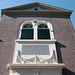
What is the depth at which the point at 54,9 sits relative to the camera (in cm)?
1393

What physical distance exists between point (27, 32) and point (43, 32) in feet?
4.87

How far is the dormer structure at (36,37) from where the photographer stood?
25.5ft

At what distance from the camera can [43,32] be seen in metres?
11.0

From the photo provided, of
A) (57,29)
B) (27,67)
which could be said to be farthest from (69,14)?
(27,67)

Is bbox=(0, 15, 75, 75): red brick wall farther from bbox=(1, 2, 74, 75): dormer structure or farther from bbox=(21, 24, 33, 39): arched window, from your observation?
bbox=(21, 24, 33, 39): arched window

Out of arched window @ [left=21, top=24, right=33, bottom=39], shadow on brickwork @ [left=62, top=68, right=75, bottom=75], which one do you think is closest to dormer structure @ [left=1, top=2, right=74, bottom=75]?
arched window @ [left=21, top=24, right=33, bottom=39]

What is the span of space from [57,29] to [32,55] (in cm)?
385

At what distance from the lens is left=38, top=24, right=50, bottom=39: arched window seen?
413 inches

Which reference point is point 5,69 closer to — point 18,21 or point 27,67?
point 27,67

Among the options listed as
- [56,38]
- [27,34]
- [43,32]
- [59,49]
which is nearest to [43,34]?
[43,32]

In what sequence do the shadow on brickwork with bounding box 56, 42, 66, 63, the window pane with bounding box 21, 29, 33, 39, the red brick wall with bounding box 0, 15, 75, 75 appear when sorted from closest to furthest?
the red brick wall with bounding box 0, 15, 75, 75 < the shadow on brickwork with bounding box 56, 42, 66, 63 < the window pane with bounding box 21, 29, 33, 39

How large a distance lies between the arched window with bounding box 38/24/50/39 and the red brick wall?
722mm

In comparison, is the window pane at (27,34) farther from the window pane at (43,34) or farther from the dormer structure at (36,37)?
the window pane at (43,34)

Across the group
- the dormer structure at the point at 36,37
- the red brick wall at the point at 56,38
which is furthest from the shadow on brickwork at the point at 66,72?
the dormer structure at the point at 36,37
